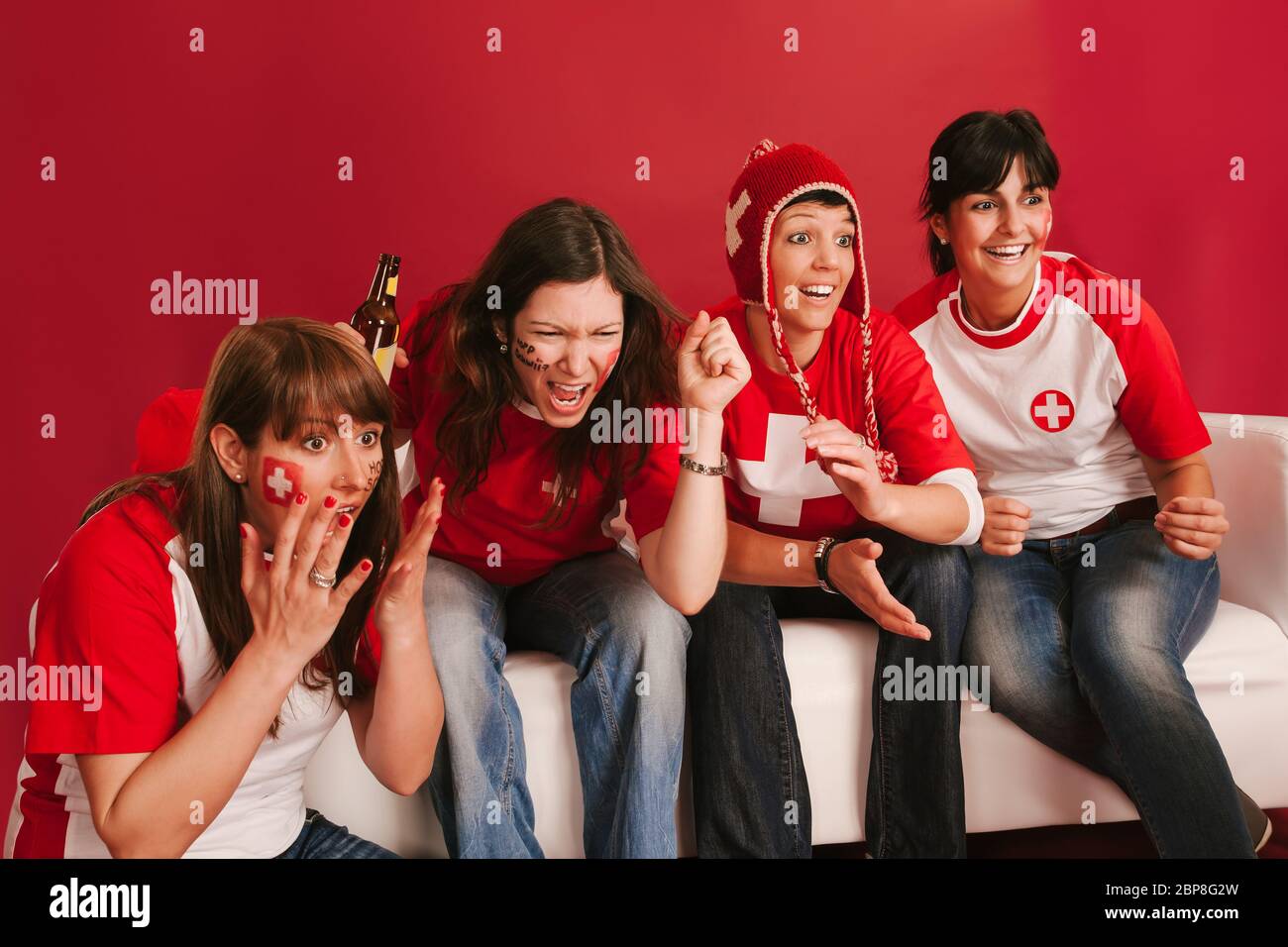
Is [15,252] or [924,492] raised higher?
[15,252]

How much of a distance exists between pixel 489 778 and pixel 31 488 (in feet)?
4.60

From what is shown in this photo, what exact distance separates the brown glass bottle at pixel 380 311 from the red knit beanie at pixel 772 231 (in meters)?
0.50

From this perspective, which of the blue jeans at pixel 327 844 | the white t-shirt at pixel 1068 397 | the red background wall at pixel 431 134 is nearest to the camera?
the blue jeans at pixel 327 844

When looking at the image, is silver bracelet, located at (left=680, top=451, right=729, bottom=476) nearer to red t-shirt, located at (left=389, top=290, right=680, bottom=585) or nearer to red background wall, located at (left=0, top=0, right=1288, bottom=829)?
red t-shirt, located at (left=389, top=290, right=680, bottom=585)

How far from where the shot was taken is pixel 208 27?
227 centimetres

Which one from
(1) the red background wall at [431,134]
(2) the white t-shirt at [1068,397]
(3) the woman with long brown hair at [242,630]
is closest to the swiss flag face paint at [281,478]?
(3) the woman with long brown hair at [242,630]

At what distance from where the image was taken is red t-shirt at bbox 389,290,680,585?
1.54 m

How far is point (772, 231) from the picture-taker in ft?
5.27

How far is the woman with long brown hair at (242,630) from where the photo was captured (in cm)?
108

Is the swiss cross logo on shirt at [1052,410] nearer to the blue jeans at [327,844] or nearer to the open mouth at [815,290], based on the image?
the open mouth at [815,290]

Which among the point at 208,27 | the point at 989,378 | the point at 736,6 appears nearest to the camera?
the point at 989,378
